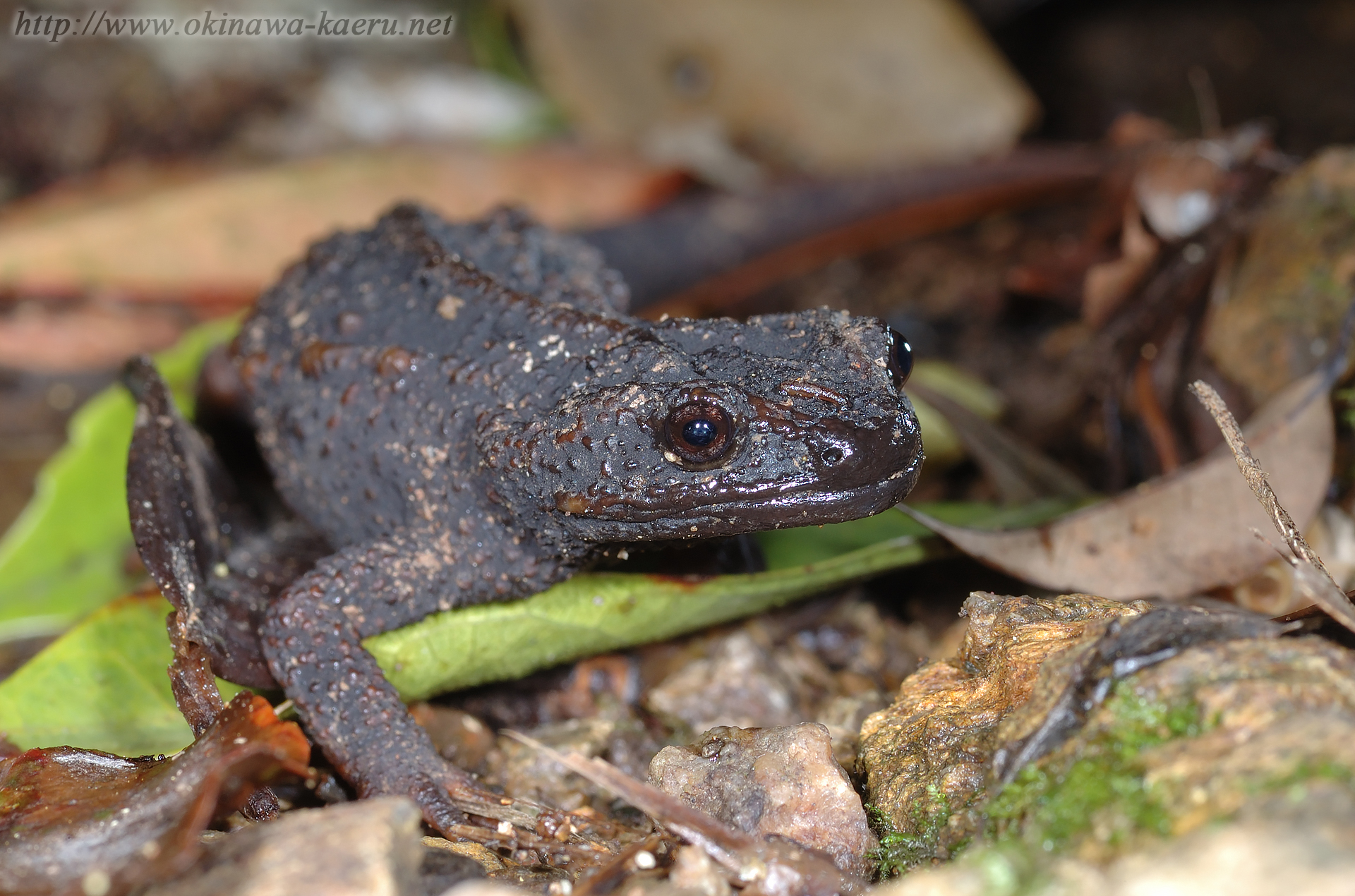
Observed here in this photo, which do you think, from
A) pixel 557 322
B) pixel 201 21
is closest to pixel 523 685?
pixel 557 322

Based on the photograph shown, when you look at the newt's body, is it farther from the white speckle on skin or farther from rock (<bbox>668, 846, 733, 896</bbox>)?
rock (<bbox>668, 846, 733, 896</bbox>)

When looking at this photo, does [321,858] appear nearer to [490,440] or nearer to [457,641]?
[457,641]

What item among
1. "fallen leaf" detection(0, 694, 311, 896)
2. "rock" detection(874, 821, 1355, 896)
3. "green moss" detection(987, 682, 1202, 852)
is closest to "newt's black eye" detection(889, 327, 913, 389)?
"green moss" detection(987, 682, 1202, 852)

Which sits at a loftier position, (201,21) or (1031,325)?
(201,21)

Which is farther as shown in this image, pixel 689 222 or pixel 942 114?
pixel 942 114

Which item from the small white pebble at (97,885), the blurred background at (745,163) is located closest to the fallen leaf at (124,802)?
the small white pebble at (97,885)

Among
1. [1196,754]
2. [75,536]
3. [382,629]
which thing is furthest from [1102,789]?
[75,536]

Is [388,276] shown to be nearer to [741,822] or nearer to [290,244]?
[290,244]
